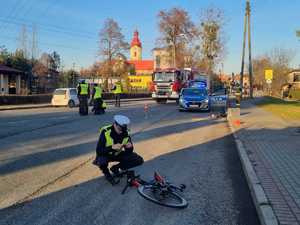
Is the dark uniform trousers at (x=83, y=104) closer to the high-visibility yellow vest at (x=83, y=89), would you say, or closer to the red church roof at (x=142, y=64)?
the high-visibility yellow vest at (x=83, y=89)

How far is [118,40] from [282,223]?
62.6 metres

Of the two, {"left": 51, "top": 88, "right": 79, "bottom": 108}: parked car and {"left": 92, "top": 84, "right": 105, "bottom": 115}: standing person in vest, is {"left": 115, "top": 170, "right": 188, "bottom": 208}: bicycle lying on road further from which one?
{"left": 51, "top": 88, "right": 79, "bottom": 108}: parked car

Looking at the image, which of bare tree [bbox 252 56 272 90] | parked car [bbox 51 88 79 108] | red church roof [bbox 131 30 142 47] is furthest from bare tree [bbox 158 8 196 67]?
red church roof [bbox 131 30 142 47]

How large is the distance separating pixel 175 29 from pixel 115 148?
204 ft

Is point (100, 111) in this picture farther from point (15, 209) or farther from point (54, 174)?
point (15, 209)

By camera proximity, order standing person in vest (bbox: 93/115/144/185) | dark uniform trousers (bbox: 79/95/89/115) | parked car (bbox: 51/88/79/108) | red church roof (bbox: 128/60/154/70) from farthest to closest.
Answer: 1. red church roof (bbox: 128/60/154/70)
2. parked car (bbox: 51/88/79/108)
3. dark uniform trousers (bbox: 79/95/89/115)
4. standing person in vest (bbox: 93/115/144/185)

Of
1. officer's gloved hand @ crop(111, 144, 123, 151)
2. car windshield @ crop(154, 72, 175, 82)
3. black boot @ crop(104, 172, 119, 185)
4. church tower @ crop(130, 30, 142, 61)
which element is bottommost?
black boot @ crop(104, 172, 119, 185)

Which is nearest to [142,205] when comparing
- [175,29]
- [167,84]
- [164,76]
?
[167,84]

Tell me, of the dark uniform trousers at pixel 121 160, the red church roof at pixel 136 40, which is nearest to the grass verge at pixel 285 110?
the dark uniform trousers at pixel 121 160

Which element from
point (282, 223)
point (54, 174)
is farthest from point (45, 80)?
point (282, 223)

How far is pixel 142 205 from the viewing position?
6.35 m

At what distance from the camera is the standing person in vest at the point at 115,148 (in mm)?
7375

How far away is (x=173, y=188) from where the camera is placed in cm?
674

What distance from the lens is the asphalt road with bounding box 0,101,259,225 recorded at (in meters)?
5.81
